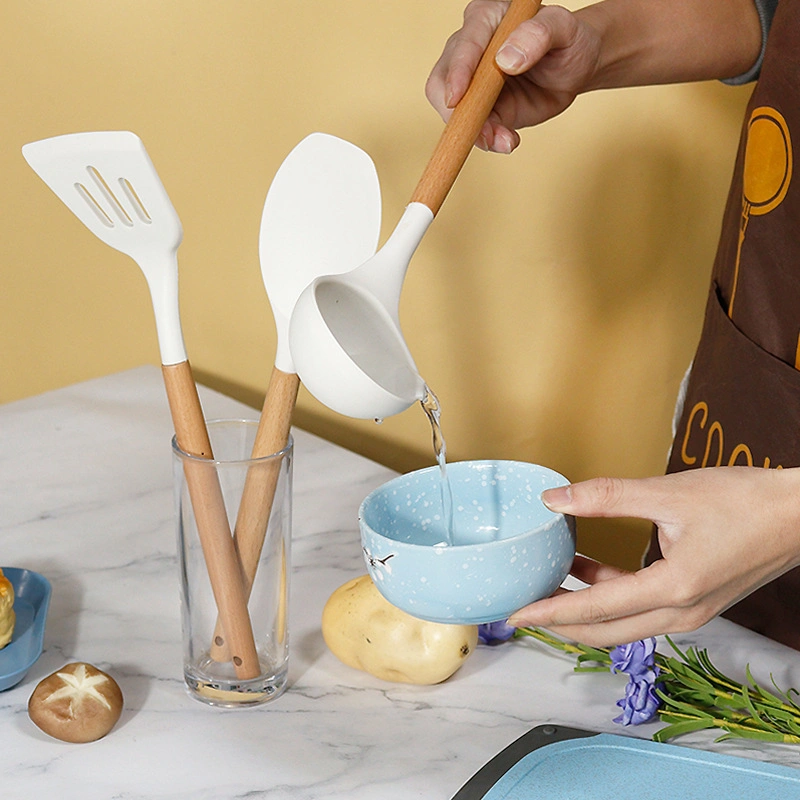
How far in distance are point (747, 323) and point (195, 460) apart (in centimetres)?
49

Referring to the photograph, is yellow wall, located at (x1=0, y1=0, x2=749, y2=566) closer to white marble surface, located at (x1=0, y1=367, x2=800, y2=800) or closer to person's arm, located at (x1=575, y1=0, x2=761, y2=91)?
person's arm, located at (x1=575, y1=0, x2=761, y2=91)

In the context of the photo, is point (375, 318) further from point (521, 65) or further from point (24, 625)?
point (24, 625)

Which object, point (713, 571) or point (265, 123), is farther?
point (265, 123)

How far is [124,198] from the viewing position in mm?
619

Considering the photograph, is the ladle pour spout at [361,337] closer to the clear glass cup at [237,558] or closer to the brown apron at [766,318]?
the clear glass cup at [237,558]

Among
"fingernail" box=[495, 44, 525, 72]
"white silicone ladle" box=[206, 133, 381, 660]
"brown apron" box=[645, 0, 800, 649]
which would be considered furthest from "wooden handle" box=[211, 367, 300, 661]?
"brown apron" box=[645, 0, 800, 649]

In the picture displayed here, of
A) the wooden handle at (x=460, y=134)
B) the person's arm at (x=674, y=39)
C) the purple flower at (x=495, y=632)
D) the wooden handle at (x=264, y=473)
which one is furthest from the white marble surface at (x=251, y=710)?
the person's arm at (x=674, y=39)

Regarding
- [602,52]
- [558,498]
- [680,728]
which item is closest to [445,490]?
[558,498]

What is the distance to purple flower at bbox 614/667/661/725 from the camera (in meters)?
0.68

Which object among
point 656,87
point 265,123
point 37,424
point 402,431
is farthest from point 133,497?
point 656,87

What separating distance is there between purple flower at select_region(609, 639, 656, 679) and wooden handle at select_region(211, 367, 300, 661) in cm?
25

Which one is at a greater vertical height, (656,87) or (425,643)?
(656,87)

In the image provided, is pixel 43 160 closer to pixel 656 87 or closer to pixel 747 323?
pixel 747 323

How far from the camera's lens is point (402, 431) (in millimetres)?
1406
